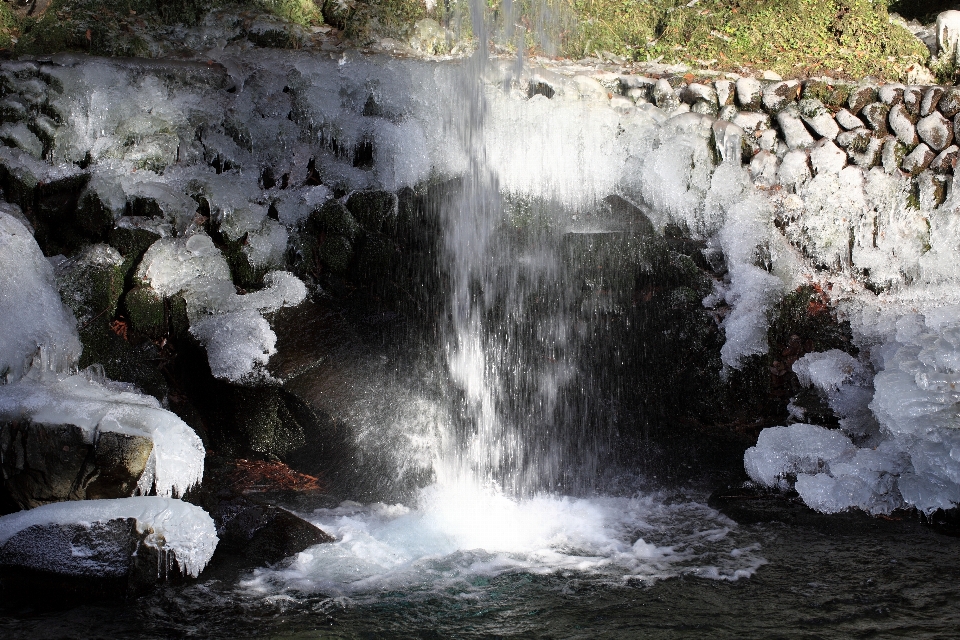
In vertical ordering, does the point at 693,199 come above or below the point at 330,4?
below

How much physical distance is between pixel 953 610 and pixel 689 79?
17.0 feet

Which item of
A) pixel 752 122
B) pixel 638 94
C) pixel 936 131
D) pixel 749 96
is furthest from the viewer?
pixel 638 94

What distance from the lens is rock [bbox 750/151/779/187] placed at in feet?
20.4

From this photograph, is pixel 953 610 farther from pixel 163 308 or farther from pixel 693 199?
pixel 163 308

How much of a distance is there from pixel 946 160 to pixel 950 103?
21.4 inches

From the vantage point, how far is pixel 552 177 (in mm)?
6133

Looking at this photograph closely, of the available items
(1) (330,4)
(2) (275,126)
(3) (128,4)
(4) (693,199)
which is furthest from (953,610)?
(3) (128,4)

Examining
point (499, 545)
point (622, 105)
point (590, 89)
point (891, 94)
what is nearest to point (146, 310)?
point (499, 545)

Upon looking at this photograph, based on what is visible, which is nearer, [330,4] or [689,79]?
[689,79]

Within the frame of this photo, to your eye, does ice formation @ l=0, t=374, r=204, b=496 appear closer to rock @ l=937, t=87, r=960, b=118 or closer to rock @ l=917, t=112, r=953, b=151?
rock @ l=917, t=112, r=953, b=151

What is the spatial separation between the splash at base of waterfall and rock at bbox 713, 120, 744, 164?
3.08m

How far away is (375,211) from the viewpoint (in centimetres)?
566

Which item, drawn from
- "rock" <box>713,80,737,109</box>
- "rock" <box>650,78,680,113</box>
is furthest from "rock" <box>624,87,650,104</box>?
"rock" <box>713,80,737,109</box>

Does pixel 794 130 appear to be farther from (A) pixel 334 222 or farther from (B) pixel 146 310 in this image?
(B) pixel 146 310
